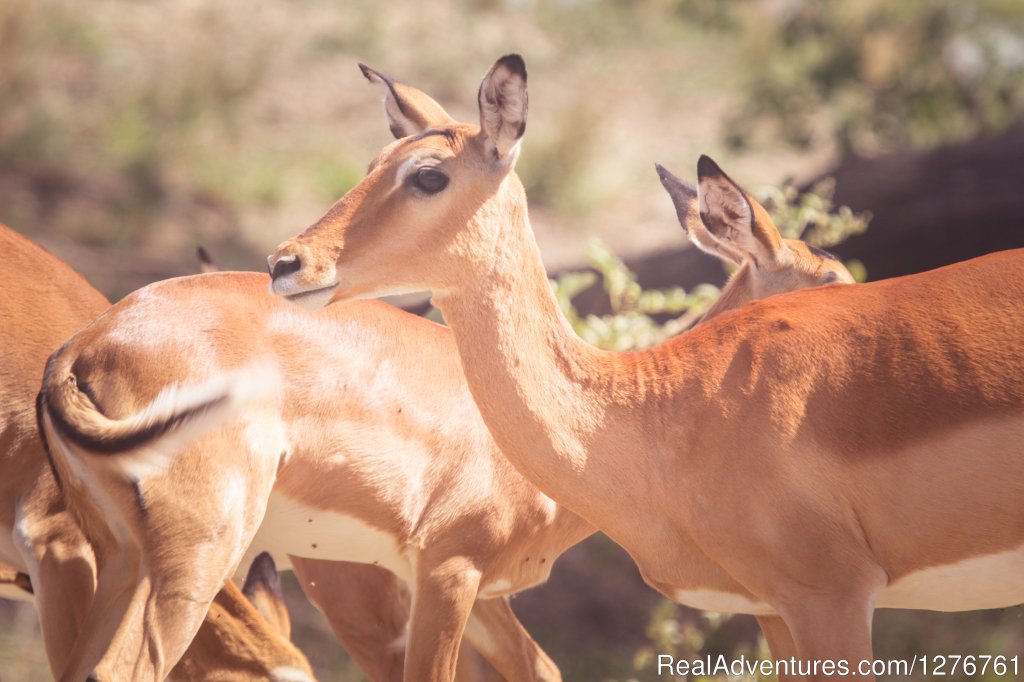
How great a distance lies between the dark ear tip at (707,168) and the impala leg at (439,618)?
5.12 feet

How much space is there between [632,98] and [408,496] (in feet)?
39.8

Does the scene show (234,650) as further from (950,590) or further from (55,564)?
(950,590)

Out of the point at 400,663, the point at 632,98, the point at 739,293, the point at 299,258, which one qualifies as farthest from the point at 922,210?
the point at 632,98

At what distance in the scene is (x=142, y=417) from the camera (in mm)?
3783

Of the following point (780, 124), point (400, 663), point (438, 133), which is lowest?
point (400, 663)

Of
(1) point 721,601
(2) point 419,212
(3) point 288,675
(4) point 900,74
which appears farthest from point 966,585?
(4) point 900,74

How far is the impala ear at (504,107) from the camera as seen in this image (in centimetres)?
390

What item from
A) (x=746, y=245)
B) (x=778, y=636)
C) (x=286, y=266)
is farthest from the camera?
(x=746, y=245)

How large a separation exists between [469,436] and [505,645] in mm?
970

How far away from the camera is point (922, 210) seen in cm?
905

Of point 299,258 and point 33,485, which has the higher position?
point 299,258

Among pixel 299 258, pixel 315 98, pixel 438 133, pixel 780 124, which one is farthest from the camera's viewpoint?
pixel 315 98

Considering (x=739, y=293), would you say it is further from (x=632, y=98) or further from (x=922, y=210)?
(x=632, y=98)

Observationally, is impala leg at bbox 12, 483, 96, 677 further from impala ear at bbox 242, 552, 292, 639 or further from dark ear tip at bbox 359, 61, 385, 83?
dark ear tip at bbox 359, 61, 385, 83
